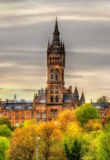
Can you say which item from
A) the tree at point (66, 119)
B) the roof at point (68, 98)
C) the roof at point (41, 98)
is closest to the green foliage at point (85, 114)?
the tree at point (66, 119)

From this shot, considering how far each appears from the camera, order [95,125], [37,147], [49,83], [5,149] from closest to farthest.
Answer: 1. [37,147]
2. [5,149]
3. [95,125]
4. [49,83]

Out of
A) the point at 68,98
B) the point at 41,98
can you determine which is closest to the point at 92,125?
the point at 68,98

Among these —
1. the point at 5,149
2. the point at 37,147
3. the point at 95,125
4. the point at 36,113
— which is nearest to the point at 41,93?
the point at 36,113

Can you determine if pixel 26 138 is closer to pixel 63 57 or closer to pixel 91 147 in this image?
pixel 91 147

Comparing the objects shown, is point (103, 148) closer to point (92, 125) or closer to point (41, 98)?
point (92, 125)

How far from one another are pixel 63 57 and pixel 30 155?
10077 centimetres

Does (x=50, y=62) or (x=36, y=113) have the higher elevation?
(x=50, y=62)

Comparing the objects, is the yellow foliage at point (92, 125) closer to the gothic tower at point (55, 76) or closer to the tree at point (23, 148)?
the gothic tower at point (55, 76)

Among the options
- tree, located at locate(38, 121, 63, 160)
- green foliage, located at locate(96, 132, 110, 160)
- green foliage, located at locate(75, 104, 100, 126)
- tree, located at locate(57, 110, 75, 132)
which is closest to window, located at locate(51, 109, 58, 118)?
tree, located at locate(57, 110, 75, 132)

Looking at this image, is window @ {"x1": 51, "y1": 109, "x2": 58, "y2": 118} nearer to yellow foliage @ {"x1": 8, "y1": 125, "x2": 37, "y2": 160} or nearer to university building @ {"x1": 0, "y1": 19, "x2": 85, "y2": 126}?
university building @ {"x1": 0, "y1": 19, "x2": 85, "y2": 126}

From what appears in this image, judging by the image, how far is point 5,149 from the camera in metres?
109

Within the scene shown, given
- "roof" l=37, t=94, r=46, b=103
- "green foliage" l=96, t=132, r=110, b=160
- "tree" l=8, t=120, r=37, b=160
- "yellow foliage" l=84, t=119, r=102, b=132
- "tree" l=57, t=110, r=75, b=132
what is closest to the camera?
"green foliage" l=96, t=132, r=110, b=160

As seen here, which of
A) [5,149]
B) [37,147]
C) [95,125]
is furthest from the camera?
[95,125]

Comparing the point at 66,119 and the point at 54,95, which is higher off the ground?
the point at 54,95
